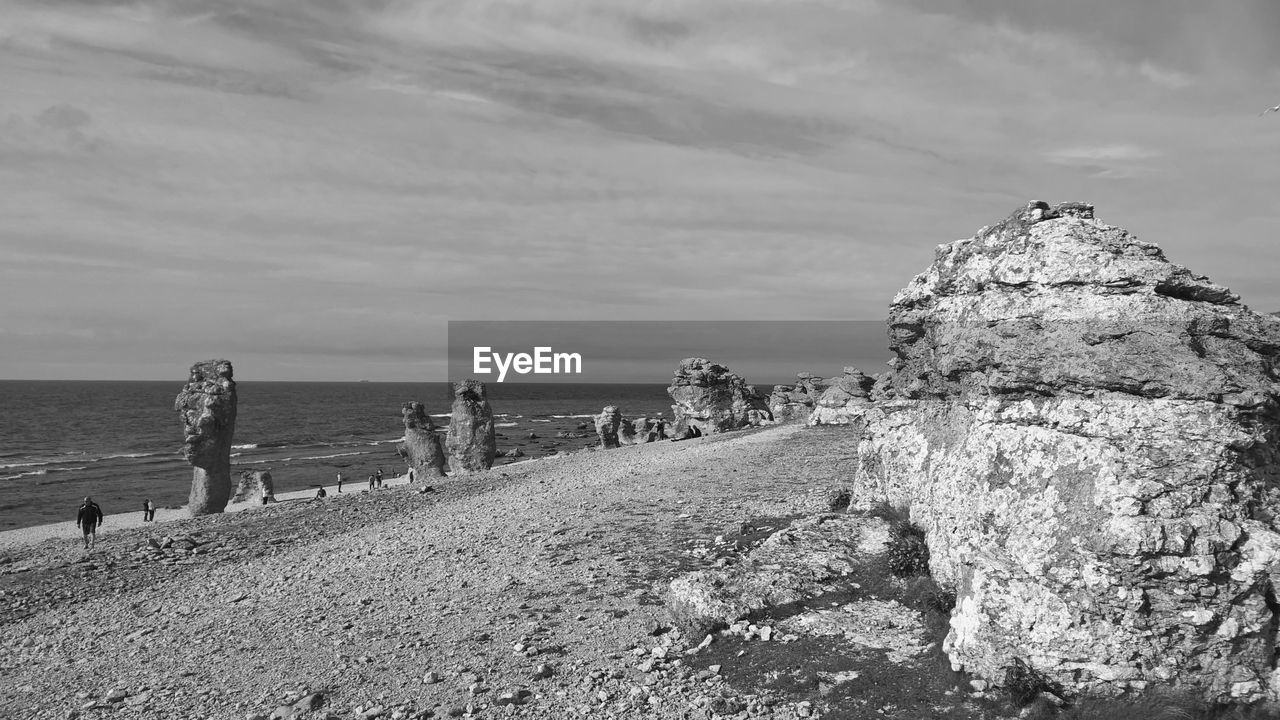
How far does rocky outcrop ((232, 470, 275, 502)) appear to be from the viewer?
47.2 meters

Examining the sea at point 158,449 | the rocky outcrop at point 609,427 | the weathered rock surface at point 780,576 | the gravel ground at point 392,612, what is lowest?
the sea at point 158,449

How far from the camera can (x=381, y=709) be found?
12.4 m

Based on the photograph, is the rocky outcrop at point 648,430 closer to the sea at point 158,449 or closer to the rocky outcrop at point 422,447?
the sea at point 158,449

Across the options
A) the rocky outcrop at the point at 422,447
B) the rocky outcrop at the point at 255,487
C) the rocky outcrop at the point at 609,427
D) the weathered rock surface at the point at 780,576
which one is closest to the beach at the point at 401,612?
the weathered rock surface at the point at 780,576

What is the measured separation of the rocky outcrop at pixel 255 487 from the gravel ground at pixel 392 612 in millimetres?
16814

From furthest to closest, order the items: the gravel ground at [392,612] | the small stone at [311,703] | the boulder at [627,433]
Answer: the boulder at [627,433] → the gravel ground at [392,612] → the small stone at [311,703]

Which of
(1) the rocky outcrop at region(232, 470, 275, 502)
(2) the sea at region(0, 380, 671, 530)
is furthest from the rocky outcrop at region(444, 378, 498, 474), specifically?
(2) the sea at region(0, 380, 671, 530)

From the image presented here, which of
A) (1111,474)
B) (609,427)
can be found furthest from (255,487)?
(1111,474)

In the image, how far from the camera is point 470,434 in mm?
50812

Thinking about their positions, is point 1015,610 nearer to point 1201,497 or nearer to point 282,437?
point 1201,497

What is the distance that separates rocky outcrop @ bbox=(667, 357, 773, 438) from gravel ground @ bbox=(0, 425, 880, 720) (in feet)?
133

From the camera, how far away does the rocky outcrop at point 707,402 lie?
72062 mm

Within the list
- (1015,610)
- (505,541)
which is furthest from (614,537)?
(1015,610)

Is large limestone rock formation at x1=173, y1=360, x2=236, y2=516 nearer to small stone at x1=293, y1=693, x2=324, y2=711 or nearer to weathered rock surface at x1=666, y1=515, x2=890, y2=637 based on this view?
small stone at x1=293, y1=693, x2=324, y2=711
